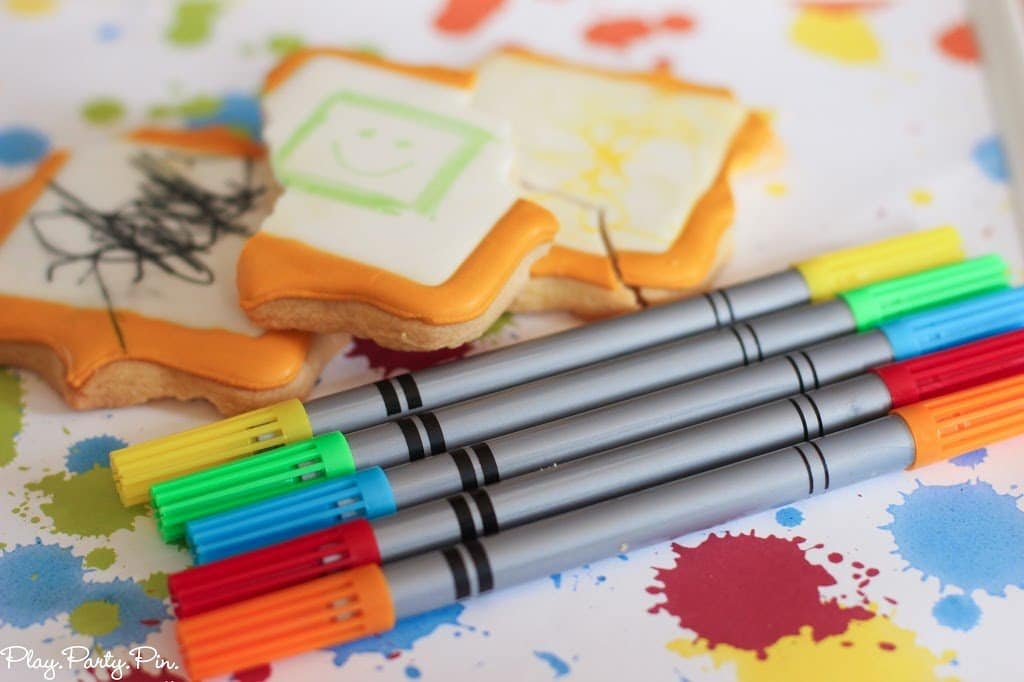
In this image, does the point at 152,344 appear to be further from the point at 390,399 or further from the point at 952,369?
the point at 952,369

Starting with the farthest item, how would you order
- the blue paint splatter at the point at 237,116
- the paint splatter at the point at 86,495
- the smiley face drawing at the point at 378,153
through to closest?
the blue paint splatter at the point at 237,116, the smiley face drawing at the point at 378,153, the paint splatter at the point at 86,495

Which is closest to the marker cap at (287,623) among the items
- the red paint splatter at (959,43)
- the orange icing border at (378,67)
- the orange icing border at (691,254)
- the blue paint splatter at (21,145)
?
the orange icing border at (691,254)

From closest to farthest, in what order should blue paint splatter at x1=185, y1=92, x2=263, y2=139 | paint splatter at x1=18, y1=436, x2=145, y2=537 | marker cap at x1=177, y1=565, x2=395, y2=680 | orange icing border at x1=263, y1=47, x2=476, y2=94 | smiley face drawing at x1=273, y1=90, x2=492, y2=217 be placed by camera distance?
1. marker cap at x1=177, y1=565, x2=395, y2=680
2. paint splatter at x1=18, y1=436, x2=145, y2=537
3. smiley face drawing at x1=273, y1=90, x2=492, y2=217
4. orange icing border at x1=263, y1=47, x2=476, y2=94
5. blue paint splatter at x1=185, y1=92, x2=263, y2=139

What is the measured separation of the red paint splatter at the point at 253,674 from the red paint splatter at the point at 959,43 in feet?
2.79

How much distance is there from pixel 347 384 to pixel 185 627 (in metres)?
0.24

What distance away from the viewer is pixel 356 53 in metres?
1.08

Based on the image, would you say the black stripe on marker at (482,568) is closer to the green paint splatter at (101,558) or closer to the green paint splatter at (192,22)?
the green paint splatter at (101,558)

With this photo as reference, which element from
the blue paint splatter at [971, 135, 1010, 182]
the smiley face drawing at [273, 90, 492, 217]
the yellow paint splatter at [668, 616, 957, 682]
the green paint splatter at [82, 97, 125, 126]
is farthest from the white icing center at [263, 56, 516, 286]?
the blue paint splatter at [971, 135, 1010, 182]

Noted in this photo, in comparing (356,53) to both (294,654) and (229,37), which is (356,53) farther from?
(294,654)

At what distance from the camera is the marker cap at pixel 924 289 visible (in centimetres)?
92

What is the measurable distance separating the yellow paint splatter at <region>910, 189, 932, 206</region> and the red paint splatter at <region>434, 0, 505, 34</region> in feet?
1.49

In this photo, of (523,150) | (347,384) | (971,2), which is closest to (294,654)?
(347,384)

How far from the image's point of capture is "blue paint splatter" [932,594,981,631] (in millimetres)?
769

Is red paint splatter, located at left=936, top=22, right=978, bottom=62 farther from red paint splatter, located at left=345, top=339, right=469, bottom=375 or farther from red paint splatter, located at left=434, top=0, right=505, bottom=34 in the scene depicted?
red paint splatter, located at left=345, top=339, right=469, bottom=375
